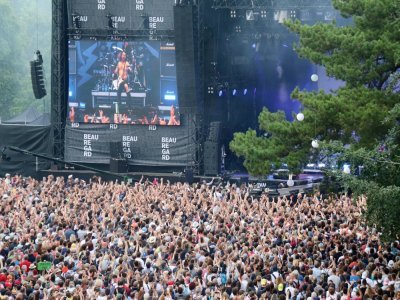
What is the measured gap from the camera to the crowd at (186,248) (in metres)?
20.1

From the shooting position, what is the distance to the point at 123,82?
3819cm

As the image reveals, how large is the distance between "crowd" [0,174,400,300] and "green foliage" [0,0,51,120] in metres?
30.7

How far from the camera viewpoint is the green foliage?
62156 mm

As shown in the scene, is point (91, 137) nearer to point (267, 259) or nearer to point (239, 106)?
point (239, 106)

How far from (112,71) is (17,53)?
87.1 feet

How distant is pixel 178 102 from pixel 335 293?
744 inches

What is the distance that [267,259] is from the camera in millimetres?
22422

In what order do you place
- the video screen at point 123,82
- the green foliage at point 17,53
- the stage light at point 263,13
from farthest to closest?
the green foliage at point 17,53 → the stage light at point 263,13 → the video screen at point 123,82

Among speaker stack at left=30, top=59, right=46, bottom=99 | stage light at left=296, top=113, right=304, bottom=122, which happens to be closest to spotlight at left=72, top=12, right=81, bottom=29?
speaker stack at left=30, top=59, right=46, bottom=99

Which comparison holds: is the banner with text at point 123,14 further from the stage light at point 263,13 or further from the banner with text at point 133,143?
the banner with text at point 133,143

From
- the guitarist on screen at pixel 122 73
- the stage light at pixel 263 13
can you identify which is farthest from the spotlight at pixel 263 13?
the guitarist on screen at pixel 122 73

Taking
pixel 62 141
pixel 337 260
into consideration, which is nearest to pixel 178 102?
pixel 62 141

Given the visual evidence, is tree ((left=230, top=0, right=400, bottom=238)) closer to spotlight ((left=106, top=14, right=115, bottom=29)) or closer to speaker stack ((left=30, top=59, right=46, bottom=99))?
spotlight ((left=106, top=14, right=115, bottom=29))

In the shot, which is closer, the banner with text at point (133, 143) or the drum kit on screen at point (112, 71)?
the drum kit on screen at point (112, 71)
